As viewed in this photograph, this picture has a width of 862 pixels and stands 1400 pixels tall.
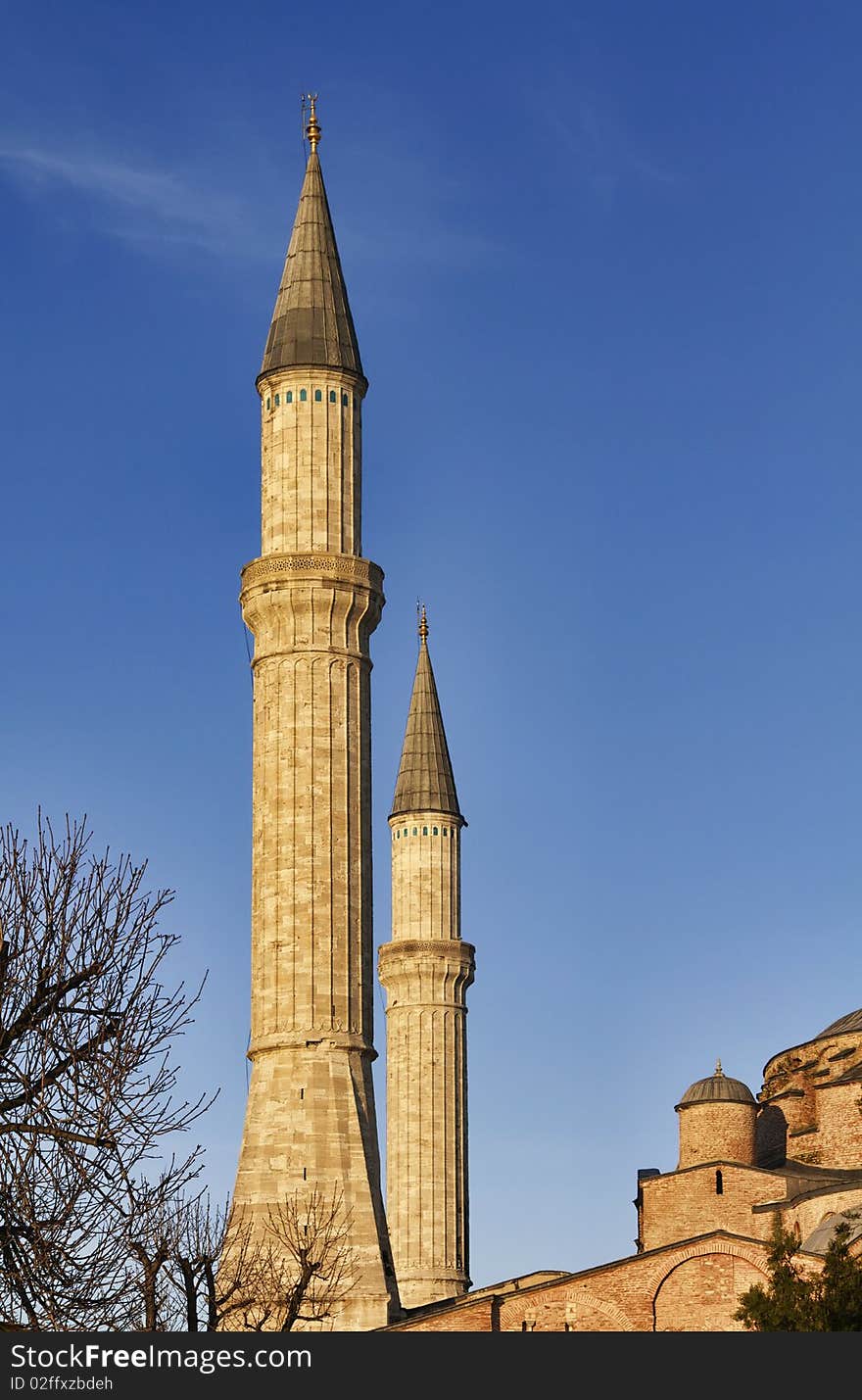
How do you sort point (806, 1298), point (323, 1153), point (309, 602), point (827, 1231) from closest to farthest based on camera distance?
1. point (806, 1298)
2. point (323, 1153)
3. point (309, 602)
4. point (827, 1231)

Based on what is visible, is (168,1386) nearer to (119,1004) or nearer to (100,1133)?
(100,1133)

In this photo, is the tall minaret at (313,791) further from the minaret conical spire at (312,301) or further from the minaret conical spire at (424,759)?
the minaret conical spire at (424,759)

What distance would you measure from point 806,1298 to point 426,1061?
17.7 meters

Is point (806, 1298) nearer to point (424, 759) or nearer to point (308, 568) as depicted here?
point (308, 568)

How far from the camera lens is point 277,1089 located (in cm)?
3122

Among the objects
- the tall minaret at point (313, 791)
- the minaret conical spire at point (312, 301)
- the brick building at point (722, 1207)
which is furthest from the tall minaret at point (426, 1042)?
the minaret conical spire at point (312, 301)

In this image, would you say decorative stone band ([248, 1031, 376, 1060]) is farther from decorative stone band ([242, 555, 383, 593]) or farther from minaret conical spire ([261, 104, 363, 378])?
minaret conical spire ([261, 104, 363, 378])

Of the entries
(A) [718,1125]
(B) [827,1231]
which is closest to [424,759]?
(A) [718,1125]

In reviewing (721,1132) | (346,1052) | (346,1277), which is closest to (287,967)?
(346,1052)

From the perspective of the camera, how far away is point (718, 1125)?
4331 centimetres

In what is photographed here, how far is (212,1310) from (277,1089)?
5807 mm

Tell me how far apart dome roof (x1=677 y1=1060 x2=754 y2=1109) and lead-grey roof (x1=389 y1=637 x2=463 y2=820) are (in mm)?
7855

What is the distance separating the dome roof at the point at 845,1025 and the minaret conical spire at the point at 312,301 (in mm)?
19385

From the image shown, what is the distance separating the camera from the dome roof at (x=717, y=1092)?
4347cm
